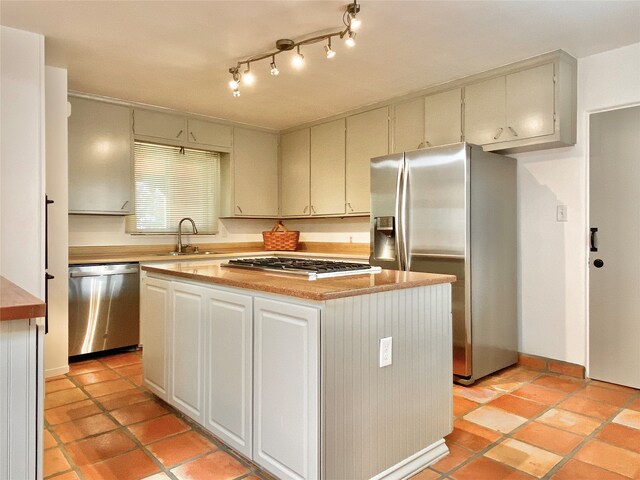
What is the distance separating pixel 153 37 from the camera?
9.29 ft

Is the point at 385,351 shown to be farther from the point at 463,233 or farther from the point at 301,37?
the point at 301,37

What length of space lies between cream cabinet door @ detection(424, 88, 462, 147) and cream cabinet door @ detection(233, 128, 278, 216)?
225 cm

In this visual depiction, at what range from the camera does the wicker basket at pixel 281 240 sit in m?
5.35

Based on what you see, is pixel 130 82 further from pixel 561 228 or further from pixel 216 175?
pixel 561 228

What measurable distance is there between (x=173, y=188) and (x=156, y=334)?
2.55m

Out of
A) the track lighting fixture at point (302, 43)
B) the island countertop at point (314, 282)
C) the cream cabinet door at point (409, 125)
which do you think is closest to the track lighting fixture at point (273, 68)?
the track lighting fixture at point (302, 43)

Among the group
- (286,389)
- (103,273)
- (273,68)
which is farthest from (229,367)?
(103,273)

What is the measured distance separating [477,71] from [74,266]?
3.66m

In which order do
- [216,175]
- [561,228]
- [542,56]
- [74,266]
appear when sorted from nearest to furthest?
1. [542,56]
2. [561,228]
3. [74,266]
4. [216,175]

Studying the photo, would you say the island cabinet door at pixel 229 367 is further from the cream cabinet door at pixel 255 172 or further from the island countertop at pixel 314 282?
the cream cabinet door at pixel 255 172

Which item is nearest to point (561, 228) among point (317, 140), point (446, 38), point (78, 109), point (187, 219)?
point (446, 38)

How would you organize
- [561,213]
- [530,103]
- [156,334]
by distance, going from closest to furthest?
[156,334], [530,103], [561,213]

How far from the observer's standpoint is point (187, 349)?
7.89ft

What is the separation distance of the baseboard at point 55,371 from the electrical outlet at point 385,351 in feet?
9.27
